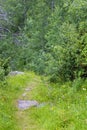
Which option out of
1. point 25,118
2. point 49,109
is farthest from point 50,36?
point 25,118

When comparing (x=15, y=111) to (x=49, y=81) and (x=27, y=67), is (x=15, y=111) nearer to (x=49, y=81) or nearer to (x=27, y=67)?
(x=49, y=81)

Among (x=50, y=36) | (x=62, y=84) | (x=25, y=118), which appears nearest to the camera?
(x=25, y=118)

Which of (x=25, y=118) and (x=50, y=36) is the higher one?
(x=25, y=118)

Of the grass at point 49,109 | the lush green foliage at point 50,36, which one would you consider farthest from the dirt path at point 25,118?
the lush green foliage at point 50,36

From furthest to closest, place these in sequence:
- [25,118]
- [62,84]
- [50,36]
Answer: [50,36], [62,84], [25,118]

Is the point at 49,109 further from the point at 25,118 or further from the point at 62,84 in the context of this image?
the point at 62,84

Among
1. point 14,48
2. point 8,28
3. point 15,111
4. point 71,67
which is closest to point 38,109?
point 15,111

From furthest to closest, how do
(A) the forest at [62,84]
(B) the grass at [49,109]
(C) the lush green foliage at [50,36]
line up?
(C) the lush green foliage at [50,36] < (A) the forest at [62,84] < (B) the grass at [49,109]

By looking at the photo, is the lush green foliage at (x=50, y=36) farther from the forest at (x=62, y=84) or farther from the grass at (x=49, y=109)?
the grass at (x=49, y=109)

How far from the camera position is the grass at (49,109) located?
9000 mm

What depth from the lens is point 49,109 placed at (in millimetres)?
10492

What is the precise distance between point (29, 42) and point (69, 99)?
72.2 ft

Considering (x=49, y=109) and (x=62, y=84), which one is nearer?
(x=49, y=109)

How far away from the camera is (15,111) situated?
442 inches
